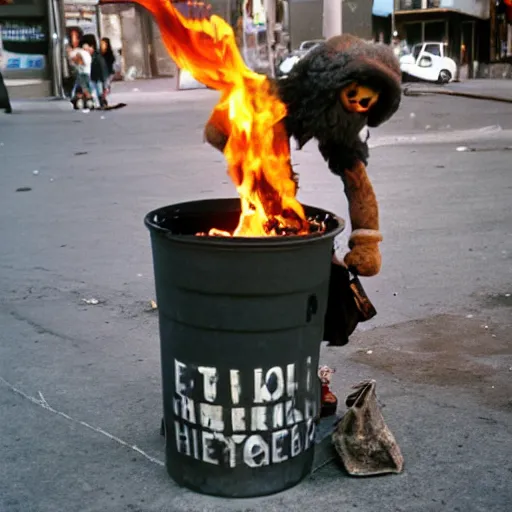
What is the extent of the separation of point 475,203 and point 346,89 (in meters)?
5.09

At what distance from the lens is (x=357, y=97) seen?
2896 mm

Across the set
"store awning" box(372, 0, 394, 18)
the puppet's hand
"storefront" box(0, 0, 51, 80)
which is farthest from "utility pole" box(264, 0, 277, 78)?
the puppet's hand

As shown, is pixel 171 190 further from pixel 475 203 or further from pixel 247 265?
pixel 247 265

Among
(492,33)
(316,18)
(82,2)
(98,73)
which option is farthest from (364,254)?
(492,33)

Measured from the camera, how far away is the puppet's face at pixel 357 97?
288cm

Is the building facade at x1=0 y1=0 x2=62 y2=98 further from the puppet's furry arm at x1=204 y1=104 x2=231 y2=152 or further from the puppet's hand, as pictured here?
the puppet's hand

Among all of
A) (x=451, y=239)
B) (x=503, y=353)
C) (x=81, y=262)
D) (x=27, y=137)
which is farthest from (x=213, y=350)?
(x=27, y=137)

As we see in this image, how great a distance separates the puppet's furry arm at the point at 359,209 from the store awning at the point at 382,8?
35.1 m

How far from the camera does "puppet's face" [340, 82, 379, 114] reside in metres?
2.88

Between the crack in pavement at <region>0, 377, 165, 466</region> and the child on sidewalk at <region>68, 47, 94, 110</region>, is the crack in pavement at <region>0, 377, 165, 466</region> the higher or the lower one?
the lower one

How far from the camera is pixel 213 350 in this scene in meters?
2.51

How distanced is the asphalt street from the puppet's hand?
74 cm

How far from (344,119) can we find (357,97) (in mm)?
92

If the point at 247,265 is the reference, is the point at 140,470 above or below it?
below
